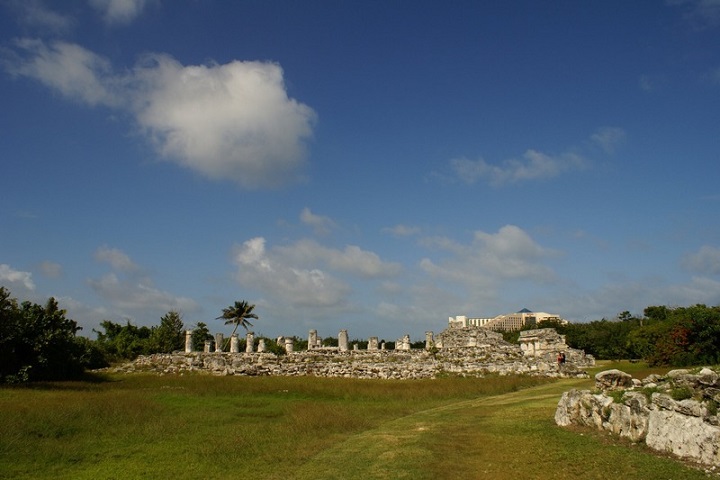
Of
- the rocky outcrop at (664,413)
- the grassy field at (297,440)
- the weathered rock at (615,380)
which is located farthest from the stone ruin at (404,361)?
the rocky outcrop at (664,413)

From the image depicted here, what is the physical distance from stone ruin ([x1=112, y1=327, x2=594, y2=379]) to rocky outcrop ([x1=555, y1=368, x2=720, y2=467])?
58.2 feet

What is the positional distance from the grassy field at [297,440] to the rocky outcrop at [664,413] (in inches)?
18.0

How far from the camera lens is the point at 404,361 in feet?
113

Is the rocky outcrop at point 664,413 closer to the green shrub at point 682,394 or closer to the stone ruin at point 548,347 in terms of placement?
the green shrub at point 682,394

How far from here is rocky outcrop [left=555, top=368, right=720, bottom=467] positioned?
9234 mm

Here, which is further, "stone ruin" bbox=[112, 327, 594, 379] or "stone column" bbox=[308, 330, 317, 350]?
"stone column" bbox=[308, 330, 317, 350]

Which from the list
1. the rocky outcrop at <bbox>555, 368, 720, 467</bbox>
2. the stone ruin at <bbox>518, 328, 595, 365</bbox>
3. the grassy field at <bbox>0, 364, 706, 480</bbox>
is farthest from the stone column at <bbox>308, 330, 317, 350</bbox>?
the rocky outcrop at <bbox>555, 368, 720, 467</bbox>

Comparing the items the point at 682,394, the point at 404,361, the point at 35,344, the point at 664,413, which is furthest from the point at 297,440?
the point at 404,361

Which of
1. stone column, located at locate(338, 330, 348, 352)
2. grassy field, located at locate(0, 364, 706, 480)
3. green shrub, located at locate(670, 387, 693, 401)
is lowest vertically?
grassy field, located at locate(0, 364, 706, 480)

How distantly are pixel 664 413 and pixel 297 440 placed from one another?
28.9 feet

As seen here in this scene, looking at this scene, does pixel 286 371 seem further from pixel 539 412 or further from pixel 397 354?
pixel 539 412

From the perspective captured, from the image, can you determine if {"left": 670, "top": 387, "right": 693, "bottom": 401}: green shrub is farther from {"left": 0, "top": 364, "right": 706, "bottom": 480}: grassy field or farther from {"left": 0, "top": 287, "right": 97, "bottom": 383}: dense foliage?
{"left": 0, "top": 287, "right": 97, "bottom": 383}: dense foliage

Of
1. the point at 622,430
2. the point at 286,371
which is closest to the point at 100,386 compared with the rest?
the point at 286,371

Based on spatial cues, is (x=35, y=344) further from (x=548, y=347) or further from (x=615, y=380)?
(x=548, y=347)
